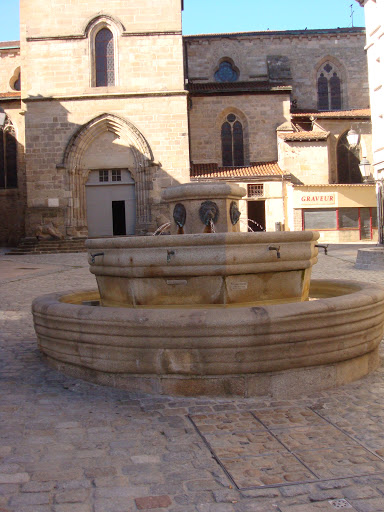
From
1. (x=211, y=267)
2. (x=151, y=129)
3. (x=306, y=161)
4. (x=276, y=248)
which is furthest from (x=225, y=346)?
(x=306, y=161)

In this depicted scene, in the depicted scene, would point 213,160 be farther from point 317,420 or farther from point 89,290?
point 317,420

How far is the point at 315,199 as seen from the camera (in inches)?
1135

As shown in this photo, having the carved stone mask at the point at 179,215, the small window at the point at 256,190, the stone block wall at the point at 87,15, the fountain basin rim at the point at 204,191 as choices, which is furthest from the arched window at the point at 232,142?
the fountain basin rim at the point at 204,191

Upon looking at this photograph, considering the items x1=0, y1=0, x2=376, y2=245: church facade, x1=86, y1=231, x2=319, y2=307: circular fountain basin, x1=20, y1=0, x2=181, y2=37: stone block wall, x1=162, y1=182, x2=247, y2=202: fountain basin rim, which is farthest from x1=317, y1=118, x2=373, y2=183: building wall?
x1=86, y1=231, x2=319, y2=307: circular fountain basin

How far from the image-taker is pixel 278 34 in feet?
117

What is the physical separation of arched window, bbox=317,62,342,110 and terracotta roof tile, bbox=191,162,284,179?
350 inches

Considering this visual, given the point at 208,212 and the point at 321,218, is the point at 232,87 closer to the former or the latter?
the point at 321,218

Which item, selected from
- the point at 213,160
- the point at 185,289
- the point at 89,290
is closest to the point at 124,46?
the point at 213,160

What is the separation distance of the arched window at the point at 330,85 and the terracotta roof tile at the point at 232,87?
491 centimetres

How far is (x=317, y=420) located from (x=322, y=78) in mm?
36071

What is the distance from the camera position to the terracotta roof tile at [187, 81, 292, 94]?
30.7 m

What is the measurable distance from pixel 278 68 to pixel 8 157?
1823cm

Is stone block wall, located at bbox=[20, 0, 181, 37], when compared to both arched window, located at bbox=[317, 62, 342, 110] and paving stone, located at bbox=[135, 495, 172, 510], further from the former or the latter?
paving stone, located at bbox=[135, 495, 172, 510]

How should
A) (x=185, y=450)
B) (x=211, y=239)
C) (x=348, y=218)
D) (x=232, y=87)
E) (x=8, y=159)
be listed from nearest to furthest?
(x=185, y=450), (x=211, y=239), (x=348, y=218), (x=8, y=159), (x=232, y=87)
